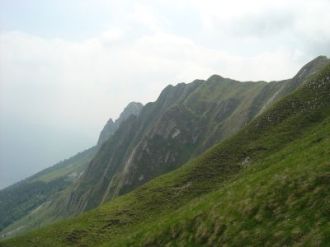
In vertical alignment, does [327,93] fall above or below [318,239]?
above

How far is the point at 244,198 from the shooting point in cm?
4088

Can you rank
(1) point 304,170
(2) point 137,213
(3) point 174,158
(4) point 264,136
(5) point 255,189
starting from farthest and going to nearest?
(3) point 174,158 < (4) point 264,136 < (2) point 137,213 < (5) point 255,189 < (1) point 304,170

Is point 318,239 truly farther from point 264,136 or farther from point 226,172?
point 264,136

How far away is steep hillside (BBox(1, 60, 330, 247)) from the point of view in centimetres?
3369

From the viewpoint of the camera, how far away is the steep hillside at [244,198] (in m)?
33.7

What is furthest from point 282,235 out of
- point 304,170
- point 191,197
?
point 191,197

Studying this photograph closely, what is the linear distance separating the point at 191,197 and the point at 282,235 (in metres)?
39.7

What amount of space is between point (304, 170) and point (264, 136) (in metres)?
42.9

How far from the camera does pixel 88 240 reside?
228 feet

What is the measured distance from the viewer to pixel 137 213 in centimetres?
7406

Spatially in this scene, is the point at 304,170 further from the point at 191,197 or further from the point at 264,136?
the point at 264,136

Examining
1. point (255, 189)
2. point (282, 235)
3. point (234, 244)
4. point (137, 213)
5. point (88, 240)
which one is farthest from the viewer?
point (137, 213)

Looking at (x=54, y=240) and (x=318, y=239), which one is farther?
(x=54, y=240)

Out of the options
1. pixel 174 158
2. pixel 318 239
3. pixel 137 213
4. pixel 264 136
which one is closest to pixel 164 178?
pixel 137 213
